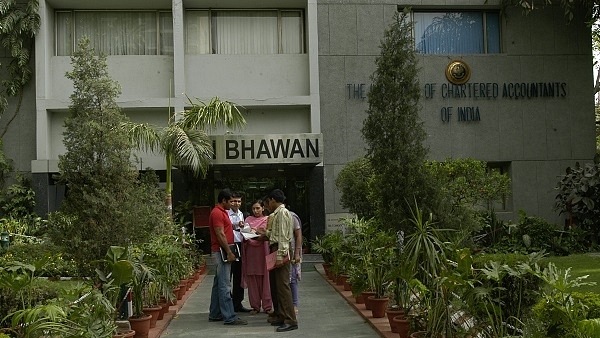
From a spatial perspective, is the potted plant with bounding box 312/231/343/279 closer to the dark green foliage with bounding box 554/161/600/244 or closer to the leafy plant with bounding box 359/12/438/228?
the leafy plant with bounding box 359/12/438/228

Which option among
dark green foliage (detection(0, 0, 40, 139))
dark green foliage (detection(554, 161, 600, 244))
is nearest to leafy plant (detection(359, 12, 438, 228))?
dark green foliage (detection(554, 161, 600, 244))

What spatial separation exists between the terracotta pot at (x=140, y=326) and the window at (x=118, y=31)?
1458cm

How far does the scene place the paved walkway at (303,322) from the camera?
9.48 meters

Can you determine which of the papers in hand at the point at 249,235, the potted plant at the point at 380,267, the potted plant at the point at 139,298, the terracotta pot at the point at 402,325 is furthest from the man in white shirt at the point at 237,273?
the terracotta pot at the point at 402,325

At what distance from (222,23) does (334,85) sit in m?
3.99

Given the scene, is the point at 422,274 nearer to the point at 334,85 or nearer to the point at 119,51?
the point at 334,85

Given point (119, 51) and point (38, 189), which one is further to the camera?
point (119, 51)

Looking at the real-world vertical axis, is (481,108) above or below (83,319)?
above

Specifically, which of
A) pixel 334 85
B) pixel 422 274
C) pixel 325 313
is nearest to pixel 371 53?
pixel 334 85

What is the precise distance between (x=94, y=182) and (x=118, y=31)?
14.7 meters

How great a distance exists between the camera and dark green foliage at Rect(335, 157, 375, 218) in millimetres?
16469

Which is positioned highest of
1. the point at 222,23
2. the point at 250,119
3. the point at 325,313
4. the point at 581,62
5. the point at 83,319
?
the point at 222,23

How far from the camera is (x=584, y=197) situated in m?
18.2

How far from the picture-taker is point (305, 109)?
22125mm
